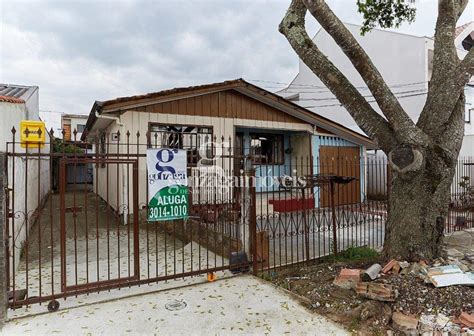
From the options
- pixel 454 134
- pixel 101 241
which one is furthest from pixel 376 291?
pixel 101 241

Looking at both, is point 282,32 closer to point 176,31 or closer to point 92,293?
point 176,31

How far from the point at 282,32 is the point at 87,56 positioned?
827 centimetres

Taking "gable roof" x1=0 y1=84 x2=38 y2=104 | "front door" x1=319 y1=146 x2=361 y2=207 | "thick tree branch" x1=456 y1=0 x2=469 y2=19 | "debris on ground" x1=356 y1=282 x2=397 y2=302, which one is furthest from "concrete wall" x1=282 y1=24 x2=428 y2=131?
"gable roof" x1=0 y1=84 x2=38 y2=104

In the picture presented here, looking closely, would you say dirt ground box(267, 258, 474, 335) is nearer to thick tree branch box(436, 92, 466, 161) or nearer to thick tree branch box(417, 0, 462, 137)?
thick tree branch box(436, 92, 466, 161)

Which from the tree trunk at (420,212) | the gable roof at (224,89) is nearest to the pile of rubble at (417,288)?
the tree trunk at (420,212)

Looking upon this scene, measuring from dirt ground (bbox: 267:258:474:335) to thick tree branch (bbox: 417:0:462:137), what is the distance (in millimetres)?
2068

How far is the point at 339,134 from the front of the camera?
11852 millimetres

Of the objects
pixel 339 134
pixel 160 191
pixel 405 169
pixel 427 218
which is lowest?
pixel 427 218

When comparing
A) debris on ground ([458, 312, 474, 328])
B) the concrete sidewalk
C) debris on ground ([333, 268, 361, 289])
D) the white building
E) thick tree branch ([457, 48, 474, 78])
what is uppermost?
the white building

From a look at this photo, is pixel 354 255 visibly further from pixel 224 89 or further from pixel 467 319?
pixel 224 89

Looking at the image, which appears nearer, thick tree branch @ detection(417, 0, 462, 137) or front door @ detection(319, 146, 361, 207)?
thick tree branch @ detection(417, 0, 462, 137)

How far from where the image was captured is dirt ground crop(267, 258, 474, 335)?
3291mm

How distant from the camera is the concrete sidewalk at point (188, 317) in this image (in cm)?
310

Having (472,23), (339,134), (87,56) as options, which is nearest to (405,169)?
(339,134)
